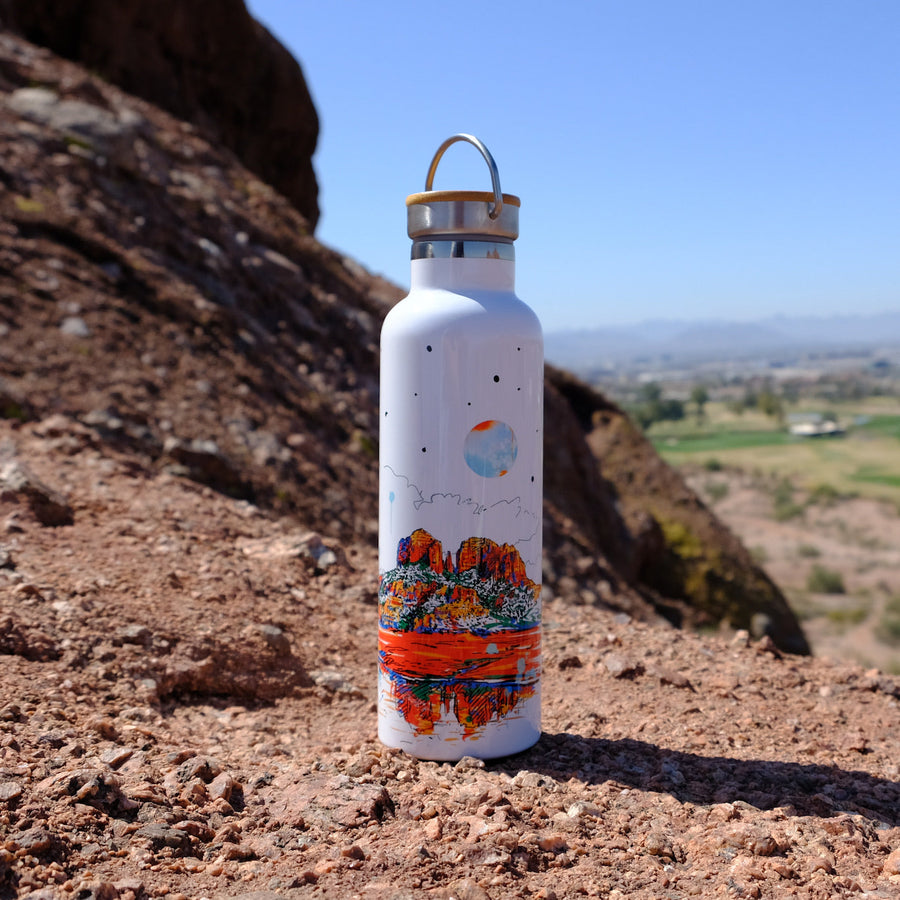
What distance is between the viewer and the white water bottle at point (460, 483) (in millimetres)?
3309

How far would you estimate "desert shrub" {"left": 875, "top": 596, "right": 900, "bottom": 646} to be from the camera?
37.1 metres

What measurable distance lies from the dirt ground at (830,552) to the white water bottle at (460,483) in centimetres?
2823

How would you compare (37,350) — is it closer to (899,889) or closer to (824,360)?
(899,889)

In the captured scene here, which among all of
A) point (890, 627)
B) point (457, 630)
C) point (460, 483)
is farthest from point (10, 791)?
point (890, 627)

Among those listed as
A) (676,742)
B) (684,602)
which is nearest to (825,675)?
(676,742)

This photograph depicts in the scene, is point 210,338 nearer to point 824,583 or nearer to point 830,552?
point 824,583

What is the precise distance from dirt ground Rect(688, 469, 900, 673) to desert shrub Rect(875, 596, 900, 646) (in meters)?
0.15

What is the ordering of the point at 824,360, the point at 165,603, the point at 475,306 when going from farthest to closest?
the point at 824,360 → the point at 165,603 → the point at 475,306

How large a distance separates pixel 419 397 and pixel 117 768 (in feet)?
5.32

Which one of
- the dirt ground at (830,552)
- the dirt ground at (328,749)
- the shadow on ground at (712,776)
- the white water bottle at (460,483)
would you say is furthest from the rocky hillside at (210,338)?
the dirt ground at (830,552)

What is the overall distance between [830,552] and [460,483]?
58.0 m

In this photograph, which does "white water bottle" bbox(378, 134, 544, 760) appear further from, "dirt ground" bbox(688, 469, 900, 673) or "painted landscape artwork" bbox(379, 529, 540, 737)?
"dirt ground" bbox(688, 469, 900, 673)

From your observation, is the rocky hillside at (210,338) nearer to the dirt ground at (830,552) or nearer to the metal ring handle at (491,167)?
the metal ring handle at (491,167)

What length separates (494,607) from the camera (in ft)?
11.2
